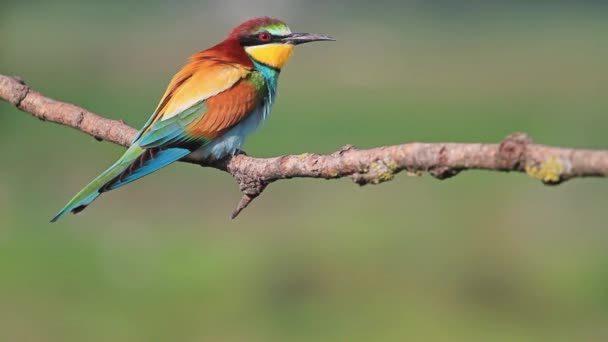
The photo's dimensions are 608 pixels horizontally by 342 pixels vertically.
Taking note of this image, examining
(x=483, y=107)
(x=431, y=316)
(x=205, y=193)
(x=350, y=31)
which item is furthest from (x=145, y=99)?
(x=350, y=31)

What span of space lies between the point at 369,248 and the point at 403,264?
454 millimetres

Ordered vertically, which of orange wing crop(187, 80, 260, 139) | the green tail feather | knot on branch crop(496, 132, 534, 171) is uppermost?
orange wing crop(187, 80, 260, 139)

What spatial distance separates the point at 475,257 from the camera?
8.16 meters

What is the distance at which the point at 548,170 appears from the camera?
5.57 ft

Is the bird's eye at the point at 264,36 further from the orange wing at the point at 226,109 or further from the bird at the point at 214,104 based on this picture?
the orange wing at the point at 226,109

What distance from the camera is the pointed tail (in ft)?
9.12

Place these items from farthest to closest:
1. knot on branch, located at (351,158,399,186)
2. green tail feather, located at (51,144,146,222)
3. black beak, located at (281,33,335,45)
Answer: black beak, located at (281,33,335,45) < green tail feather, located at (51,144,146,222) < knot on branch, located at (351,158,399,186)

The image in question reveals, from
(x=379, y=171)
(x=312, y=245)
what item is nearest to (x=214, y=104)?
(x=379, y=171)

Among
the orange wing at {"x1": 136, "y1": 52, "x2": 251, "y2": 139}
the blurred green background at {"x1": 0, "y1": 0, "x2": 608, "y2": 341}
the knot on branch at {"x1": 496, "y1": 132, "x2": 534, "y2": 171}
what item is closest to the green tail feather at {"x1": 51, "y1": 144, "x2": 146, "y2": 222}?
the orange wing at {"x1": 136, "y1": 52, "x2": 251, "y2": 139}

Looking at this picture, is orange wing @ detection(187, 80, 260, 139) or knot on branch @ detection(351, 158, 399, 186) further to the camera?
orange wing @ detection(187, 80, 260, 139)

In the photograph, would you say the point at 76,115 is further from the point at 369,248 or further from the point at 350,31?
the point at 350,31

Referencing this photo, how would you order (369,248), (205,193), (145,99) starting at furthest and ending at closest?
(145,99) < (205,193) < (369,248)

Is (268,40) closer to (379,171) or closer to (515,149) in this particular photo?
(379,171)

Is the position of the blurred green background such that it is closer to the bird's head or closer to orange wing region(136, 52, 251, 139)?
the bird's head
